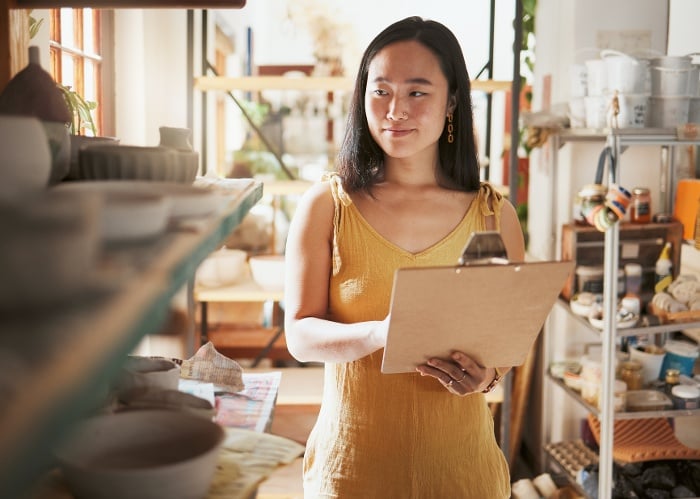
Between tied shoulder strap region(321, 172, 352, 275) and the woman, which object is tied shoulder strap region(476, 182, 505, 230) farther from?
tied shoulder strap region(321, 172, 352, 275)

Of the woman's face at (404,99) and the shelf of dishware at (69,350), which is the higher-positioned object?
the woman's face at (404,99)

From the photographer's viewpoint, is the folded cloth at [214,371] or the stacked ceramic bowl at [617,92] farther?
the stacked ceramic bowl at [617,92]

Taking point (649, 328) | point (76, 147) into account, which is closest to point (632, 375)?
point (649, 328)

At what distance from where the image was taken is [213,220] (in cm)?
77

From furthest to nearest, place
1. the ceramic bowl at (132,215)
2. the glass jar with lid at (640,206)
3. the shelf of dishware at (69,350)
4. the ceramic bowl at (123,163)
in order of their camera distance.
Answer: the glass jar with lid at (640,206) < the ceramic bowl at (123,163) < the ceramic bowl at (132,215) < the shelf of dishware at (69,350)

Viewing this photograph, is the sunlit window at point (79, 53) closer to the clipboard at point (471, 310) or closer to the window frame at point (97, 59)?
the window frame at point (97, 59)

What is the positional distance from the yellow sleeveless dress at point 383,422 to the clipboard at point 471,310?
23 cm

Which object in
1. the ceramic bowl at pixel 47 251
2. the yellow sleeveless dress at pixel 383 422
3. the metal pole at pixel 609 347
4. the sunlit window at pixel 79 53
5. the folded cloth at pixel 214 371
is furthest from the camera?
the metal pole at pixel 609 347

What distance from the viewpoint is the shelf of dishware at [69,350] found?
0.35m

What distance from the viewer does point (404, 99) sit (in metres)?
1.57

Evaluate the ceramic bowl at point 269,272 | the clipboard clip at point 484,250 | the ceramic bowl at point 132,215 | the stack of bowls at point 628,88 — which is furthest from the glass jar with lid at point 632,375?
the ceramic bowl at point 132,215

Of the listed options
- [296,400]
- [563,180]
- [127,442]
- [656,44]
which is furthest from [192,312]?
[127,442]

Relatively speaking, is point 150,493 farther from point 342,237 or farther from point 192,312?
point 192,312

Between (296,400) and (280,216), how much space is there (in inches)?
78.2
